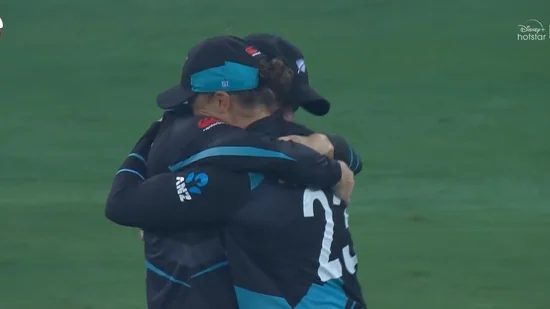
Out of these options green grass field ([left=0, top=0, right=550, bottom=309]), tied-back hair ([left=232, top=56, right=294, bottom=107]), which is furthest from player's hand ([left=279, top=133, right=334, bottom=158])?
green grass field ([left=0, top=0, right=550, bottom=309])

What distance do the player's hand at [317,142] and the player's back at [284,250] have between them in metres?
0.12

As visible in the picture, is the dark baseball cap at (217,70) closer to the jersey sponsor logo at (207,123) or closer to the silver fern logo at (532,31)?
the jersey sponsor logo at (207,123)

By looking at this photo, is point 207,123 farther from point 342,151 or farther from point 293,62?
point 342,151

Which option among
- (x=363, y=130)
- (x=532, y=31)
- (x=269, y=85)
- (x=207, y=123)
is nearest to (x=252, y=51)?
(x=269, y=85)

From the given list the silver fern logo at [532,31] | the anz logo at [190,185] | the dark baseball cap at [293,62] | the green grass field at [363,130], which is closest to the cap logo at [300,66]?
the dark baseball cap at [293,62]

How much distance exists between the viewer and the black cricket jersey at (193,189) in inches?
103

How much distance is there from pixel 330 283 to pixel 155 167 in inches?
19.8

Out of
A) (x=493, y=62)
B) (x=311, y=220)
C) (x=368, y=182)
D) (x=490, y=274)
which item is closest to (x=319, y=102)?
(x=311, y=220)

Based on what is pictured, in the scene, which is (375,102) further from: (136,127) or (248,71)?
(248,71)

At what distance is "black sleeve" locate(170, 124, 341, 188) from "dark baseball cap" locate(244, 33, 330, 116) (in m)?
0.15

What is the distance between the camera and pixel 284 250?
2.67 meters

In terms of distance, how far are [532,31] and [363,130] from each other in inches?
103

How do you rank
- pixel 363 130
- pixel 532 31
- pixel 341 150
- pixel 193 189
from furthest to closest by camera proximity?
pixel 532 31, pixel 363 130, pixel 341 150, pixel 193 189

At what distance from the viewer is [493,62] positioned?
9516mm
